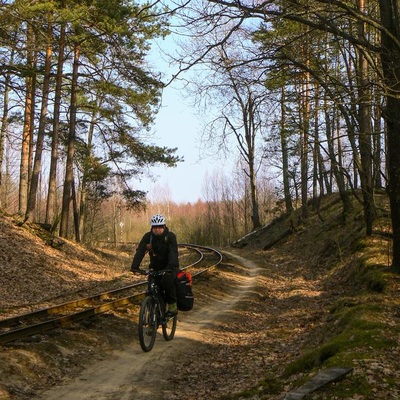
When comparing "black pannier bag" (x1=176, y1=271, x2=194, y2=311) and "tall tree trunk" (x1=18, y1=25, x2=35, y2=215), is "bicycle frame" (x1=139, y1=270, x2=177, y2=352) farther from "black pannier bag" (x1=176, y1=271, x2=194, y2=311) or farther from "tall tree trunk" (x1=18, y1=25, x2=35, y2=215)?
"tall tree trunk" (x1=18, y1=25, x2=35, y2=215)

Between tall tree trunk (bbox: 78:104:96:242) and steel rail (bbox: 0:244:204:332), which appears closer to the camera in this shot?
steel rail (bbox: 0:244:204:332)

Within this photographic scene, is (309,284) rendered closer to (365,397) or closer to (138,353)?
(138,353)

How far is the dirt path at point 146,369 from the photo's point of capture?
5.65 m

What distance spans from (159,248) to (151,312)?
1.05 metres

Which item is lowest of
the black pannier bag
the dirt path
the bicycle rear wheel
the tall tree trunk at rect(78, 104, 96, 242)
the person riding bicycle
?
the dirt path

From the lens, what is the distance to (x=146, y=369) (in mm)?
6617

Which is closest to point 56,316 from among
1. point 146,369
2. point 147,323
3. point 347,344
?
point 147,323

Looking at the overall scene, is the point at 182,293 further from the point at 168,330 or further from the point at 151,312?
the point at 168,330

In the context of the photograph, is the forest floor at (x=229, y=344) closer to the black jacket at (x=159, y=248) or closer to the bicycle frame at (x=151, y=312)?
the bicycle frame at (x=151, y=312)

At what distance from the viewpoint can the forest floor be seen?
17.7 feet

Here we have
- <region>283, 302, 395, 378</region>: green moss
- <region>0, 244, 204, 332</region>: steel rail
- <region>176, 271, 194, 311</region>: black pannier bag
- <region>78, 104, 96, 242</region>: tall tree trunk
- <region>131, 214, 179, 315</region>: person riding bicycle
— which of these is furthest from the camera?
<region>78, 104, 96, 242</region>: tall tree trunk

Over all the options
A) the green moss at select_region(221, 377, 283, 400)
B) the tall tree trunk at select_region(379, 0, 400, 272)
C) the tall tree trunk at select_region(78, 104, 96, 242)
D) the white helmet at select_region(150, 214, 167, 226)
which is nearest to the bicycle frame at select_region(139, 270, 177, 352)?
the white helmet at select_region(150, 214, 167, 226)

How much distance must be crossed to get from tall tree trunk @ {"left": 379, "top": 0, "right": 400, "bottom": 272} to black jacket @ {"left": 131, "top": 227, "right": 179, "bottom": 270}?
16.5 ft

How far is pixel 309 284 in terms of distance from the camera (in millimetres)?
15008
